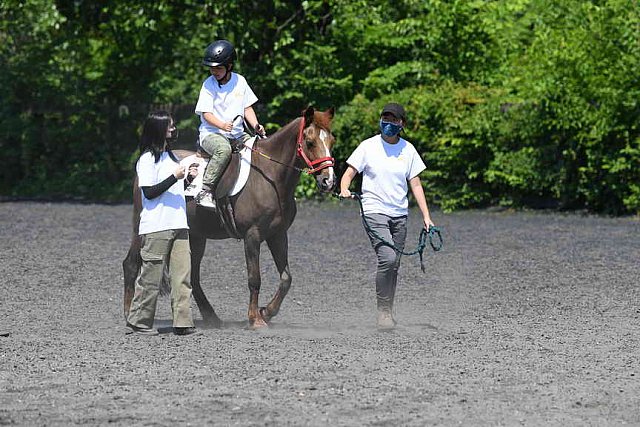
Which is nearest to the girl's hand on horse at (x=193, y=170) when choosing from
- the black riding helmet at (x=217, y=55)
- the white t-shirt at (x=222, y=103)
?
the white t-shirt at (x=222, y=103)

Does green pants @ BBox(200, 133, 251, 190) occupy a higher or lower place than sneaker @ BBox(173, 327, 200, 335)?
higher

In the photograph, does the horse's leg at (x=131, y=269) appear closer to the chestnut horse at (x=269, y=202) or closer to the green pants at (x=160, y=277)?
the chestnut horse at (x=269, y=202)

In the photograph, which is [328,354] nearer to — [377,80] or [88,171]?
[377,80]

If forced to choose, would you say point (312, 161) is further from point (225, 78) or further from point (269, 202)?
point (225, 78)

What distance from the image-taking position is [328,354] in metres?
9.10

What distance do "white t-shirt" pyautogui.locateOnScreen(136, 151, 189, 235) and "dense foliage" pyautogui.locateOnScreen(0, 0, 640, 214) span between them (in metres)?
13.1

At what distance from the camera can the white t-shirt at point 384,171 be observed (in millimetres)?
10273

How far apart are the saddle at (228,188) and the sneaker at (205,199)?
0.05m

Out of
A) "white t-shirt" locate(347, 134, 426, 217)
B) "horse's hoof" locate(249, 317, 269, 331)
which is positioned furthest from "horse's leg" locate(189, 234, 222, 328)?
"white t-shirt" locate(347, 134, 426, 217)

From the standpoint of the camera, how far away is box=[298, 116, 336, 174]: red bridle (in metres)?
10.2

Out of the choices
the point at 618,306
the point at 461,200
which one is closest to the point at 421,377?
the point at 618,306

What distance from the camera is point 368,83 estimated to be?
25641 mm

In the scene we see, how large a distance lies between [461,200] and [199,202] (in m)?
13.7

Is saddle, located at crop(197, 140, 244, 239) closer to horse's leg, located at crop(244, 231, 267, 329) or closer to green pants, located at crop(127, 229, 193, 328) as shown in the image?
horse's leg, located at crop(244, 231, 267, 329)
